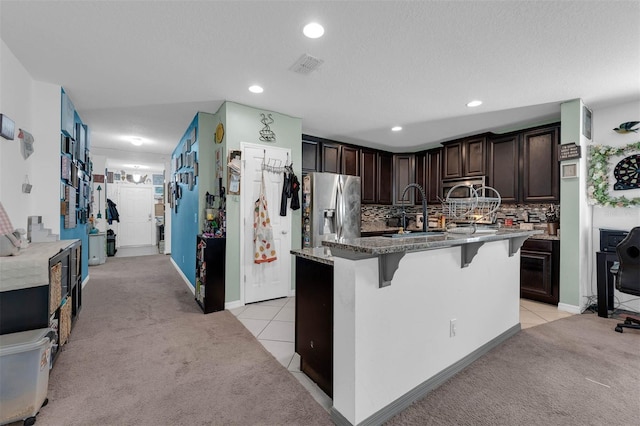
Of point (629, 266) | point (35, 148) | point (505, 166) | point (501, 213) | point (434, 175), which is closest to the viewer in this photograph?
point (629, 266)

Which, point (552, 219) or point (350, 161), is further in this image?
point (350, 161)

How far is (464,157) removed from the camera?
471 cm

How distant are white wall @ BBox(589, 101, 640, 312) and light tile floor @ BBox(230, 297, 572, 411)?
801 millimetres

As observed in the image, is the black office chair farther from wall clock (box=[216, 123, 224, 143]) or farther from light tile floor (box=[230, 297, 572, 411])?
wall clock (box=[216, 123, 224, 143])

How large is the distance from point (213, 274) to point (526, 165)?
4.47 m

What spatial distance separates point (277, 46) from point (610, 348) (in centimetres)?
378

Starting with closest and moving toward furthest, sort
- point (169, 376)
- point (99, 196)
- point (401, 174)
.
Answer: point (169, 376) → point (401, 174) → point (99, 196)

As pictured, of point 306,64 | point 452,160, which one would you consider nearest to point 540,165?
point 452,160

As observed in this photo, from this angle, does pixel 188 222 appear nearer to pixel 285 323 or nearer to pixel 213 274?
pixel 213 274

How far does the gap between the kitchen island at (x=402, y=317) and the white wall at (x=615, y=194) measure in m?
2.17

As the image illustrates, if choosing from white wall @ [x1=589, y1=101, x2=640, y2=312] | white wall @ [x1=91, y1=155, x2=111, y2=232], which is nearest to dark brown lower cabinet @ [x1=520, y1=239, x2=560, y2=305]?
white wall @ [x1=589, y1=101, x2=640, y2=312]

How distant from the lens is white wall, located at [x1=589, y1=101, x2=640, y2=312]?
3264mm

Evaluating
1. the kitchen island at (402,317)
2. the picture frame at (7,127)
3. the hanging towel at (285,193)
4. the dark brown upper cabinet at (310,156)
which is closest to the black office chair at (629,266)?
the kitchen island at (402,317)

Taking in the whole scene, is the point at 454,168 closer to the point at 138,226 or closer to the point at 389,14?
the point at 389,14
